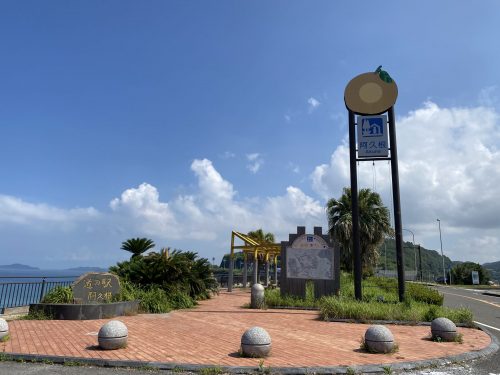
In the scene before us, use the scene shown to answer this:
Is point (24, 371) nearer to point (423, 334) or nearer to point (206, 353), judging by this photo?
point (206, 353)

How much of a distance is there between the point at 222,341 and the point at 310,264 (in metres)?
8.61

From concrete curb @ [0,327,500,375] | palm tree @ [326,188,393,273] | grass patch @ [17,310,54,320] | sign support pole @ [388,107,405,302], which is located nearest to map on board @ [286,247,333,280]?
sign support pole @ [388,107,405,302]

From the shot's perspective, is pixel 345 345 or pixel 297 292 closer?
pixel 345 345

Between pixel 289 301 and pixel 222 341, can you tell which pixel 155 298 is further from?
pixel 222 341

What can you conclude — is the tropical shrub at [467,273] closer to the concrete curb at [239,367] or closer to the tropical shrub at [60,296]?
the tropical shrub at [60,296]

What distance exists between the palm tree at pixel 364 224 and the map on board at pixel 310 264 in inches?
634

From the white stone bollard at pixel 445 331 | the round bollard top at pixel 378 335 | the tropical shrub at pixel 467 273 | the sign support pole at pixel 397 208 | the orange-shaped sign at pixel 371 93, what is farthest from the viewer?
the tropical shrub at pixel 467 273

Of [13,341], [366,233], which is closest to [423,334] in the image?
[13,341]

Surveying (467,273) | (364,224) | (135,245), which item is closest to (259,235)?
(364,224)

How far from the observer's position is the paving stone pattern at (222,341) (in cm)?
693

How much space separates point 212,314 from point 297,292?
436 cm

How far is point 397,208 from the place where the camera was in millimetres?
14688

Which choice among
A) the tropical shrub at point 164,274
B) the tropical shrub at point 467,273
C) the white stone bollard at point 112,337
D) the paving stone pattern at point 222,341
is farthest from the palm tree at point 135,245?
the tropical shrub at point 467,273

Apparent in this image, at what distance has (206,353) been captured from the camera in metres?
7.32
